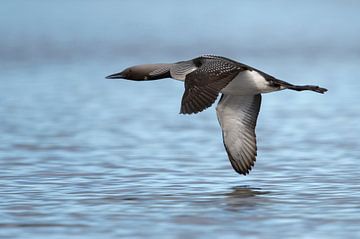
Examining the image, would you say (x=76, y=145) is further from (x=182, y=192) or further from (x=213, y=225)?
(x=213, y=225)

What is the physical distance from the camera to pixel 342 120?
14.3 m

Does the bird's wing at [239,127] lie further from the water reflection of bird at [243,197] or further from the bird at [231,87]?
the water reflection of bird at [243,197]

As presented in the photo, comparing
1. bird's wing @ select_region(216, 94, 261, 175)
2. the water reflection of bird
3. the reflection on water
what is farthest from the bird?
the water reflection of bird

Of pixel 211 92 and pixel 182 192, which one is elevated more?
pixel 211 92

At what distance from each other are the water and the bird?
30 cm

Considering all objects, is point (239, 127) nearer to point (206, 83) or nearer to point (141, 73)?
point (141, 73)

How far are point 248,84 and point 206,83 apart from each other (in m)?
1.11

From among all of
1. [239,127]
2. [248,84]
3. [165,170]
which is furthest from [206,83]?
[165,170]

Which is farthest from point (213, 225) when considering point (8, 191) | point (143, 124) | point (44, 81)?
point (44, 81)

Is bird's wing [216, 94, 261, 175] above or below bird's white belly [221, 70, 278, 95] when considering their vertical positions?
below

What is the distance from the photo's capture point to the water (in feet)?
25.6

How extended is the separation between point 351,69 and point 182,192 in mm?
13708

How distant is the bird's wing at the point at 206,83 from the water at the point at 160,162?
78 centimetres

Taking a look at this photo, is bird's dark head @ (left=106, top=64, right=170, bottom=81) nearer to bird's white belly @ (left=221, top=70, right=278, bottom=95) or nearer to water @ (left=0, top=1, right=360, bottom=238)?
bird's white belly @ (left=221, top=70, right=278, bottom=95)
